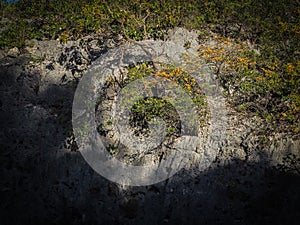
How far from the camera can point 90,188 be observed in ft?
26.2

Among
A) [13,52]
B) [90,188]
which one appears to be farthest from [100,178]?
[13,52]

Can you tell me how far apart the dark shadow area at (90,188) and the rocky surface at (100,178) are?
2 centimetres

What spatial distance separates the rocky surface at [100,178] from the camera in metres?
7.04

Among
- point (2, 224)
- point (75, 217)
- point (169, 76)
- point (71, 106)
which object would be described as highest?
point (169, 76)

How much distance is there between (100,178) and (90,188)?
40 cm

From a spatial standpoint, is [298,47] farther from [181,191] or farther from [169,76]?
[181,191]

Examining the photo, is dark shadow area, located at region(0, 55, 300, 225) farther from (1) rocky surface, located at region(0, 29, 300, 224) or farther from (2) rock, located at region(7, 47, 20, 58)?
(2) rock, located at region(7, 47, 20, 58)

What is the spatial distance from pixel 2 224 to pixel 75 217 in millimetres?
2179

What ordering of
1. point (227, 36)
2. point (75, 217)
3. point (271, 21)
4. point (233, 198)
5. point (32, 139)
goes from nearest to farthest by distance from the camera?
point (233, 198)
point (75, 217)
point (32, 139)
point (271, 21)
point (227, 36)

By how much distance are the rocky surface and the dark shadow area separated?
2 centimetres

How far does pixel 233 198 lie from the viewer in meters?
7.13

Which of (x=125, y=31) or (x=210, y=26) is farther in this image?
(x=210, y=26)

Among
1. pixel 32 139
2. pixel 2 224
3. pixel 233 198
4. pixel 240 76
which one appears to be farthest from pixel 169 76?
pixel 2 224

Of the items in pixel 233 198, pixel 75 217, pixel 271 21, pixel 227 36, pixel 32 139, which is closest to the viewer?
pixel 233 198
